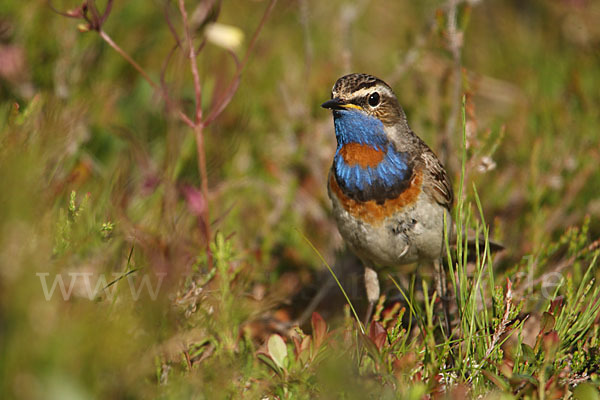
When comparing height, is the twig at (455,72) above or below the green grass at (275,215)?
above

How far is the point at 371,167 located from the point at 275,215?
1.59m

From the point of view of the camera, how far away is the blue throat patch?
150 inches

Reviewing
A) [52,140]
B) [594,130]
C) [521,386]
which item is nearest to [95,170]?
[52,140]

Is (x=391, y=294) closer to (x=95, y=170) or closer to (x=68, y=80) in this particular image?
(x=95, y=170)

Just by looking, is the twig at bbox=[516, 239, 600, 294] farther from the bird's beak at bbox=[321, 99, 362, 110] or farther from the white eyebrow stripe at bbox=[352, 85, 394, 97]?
the bird's beak at bbox=[321, 99, 362, 110]

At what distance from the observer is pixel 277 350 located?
328 cm

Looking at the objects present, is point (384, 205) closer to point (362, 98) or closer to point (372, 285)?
point (362, 98)

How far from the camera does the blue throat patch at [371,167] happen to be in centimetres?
381

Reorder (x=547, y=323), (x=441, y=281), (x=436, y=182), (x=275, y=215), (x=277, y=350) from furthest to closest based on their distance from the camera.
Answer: (x=275, y=215) → (x=441, y=281) → (x=436, y=182) → (x=277, y=350) → (x=547, y=323)

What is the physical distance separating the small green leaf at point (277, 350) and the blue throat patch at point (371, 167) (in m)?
1.01

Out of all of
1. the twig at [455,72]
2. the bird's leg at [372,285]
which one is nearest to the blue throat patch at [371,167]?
the bird's leg at [372,285]

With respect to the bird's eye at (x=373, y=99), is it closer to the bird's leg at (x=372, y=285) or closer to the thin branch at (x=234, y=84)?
the thin branch at (x=234, y=84)

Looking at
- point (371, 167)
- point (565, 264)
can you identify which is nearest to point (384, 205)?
point (371, 167)

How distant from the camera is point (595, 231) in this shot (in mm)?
4879
